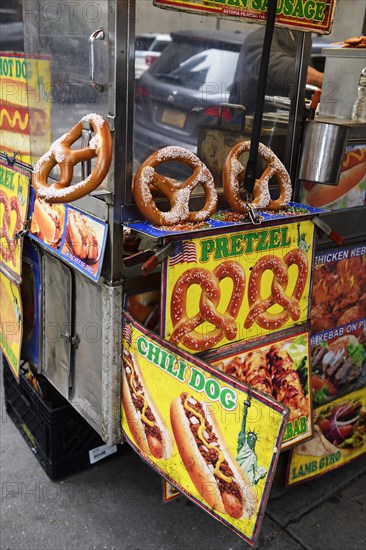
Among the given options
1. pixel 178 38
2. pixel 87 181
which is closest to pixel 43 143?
pixel 87 181

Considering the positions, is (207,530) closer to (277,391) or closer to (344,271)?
(277,391)

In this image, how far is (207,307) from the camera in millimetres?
2564

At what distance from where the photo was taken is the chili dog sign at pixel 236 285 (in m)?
2.44

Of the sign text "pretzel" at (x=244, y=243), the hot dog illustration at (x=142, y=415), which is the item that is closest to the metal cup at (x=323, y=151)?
the sign text "pretzel" at (x=244, y=243)

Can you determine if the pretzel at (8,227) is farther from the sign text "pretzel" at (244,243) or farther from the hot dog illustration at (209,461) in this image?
the hot dog illustration at (209,461)

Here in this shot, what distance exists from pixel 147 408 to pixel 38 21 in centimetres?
209

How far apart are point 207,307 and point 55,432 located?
5.20ft

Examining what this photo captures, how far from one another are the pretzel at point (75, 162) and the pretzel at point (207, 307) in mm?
574

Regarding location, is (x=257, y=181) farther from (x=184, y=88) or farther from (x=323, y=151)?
(x=184, y=88)

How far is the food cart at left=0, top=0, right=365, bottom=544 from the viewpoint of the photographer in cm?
221

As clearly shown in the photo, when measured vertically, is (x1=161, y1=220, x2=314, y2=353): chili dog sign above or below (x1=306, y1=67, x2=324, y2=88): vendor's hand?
below

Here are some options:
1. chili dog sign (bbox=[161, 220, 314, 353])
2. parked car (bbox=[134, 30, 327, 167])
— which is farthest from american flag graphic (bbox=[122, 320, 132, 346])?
parked car (bbox=[134, 30, 327, 167])

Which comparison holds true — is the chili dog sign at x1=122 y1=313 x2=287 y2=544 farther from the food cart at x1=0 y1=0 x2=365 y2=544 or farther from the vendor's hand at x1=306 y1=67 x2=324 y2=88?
the vendor's hand at x1=306 y1=67 x2=324 y2=88

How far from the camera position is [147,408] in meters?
2.49
